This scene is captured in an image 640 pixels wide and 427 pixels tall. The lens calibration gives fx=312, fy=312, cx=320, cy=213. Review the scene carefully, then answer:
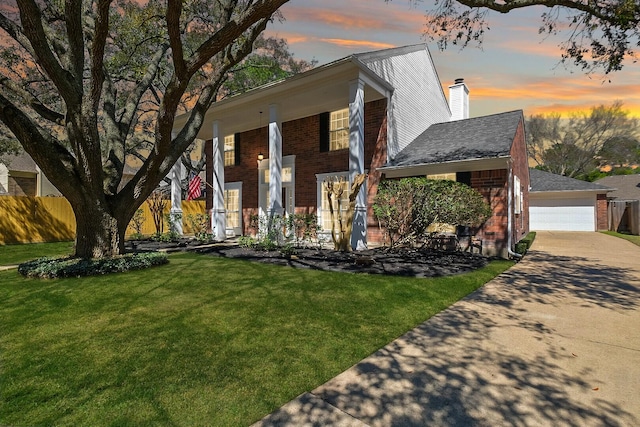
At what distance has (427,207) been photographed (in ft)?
28.9

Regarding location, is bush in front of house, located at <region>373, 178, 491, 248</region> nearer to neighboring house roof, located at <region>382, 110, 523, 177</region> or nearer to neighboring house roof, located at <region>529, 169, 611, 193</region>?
neighboring house roof, located at <region>382, 110, 523, 177</region>

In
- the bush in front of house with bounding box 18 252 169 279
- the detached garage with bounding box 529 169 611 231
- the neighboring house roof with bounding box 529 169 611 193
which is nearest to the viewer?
the bush in front of house with bounding box 18 252 169 279

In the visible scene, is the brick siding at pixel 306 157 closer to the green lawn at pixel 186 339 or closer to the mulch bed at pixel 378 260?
the mulch bed at pixel 378 260

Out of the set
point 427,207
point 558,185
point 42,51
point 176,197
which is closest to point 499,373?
point 427,207

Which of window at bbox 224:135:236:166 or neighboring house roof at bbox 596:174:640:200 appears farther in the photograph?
neighboring house roof at bbox 596:174:640:200

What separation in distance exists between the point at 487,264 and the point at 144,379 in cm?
798

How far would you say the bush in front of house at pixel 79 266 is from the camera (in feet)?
20.5

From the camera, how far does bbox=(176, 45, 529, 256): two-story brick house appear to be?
964 cm

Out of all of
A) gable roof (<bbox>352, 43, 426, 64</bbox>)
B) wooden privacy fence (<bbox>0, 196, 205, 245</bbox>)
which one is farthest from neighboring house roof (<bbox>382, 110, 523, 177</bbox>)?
wooden privacy fence (<bbox>0, 196, 205, 245</bbox>)

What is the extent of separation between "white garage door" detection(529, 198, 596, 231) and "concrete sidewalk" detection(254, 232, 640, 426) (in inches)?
722

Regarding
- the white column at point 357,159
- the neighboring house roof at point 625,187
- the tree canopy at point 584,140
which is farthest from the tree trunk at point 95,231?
the tree canopy at point 584,140

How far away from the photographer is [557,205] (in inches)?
795

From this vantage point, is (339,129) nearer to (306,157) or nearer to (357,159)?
(306,157)

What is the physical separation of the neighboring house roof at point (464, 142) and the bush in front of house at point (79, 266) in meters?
8.05
